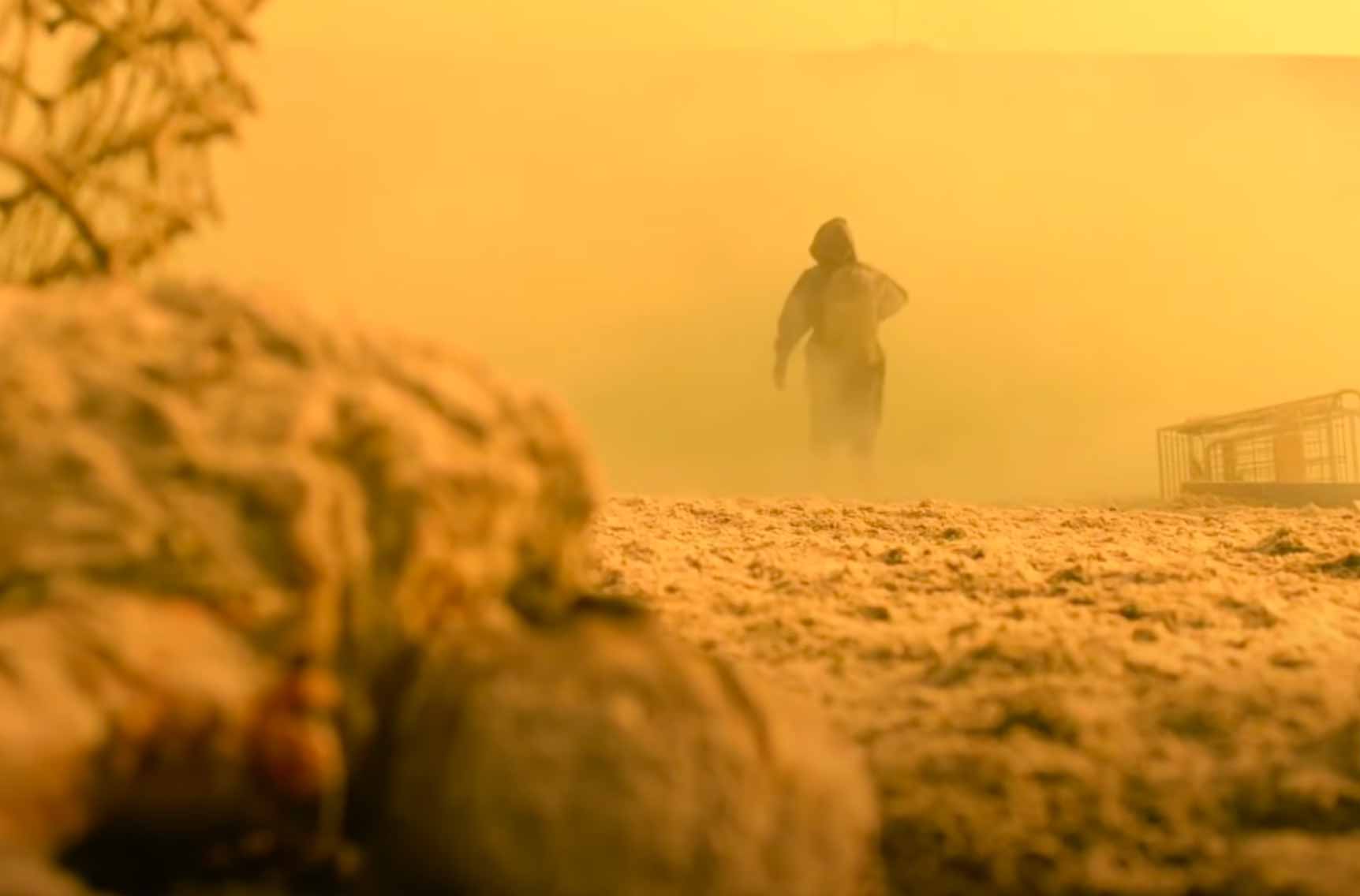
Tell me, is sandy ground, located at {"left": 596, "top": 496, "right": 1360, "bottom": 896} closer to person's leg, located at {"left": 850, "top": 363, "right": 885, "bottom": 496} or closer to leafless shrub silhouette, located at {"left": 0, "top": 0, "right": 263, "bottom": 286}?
leafless shrub silhouette, located at {"left": 0, "top": 0, "right": 263, "bottom": 286}

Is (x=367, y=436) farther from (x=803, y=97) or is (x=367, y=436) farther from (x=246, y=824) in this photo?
(x=803, y=97)

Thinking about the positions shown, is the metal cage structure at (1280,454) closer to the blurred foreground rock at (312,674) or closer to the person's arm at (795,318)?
the person's arm at (795,318)

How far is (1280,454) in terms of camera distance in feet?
20.6

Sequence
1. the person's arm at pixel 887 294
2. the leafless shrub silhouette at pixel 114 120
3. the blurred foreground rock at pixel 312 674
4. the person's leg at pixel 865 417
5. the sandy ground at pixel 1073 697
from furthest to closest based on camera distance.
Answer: the person's arm at pixel 887 294, the person's leg at pixel 865 417, the leafless shrub silhouette at pixel 114 120, the sandy ground at pixel 1073 697, the blurred foreground rock at pixel 312 674

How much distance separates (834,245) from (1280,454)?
3.39m

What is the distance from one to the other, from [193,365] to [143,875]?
415 mm

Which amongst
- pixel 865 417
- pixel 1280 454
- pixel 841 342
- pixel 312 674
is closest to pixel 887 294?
pixel 841 342

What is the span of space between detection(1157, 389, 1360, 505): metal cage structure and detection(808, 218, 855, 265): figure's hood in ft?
8.48

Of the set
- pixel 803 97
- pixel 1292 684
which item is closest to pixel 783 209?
pixel 803 97

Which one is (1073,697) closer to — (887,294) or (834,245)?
(834,245)

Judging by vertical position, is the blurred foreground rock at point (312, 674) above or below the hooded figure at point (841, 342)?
below

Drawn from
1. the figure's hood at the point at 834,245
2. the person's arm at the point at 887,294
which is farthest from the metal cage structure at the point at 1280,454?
the figure's hood at the point at 834,245

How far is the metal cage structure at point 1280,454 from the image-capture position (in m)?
5.56

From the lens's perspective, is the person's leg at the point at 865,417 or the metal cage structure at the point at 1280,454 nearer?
the metal cage structure at the point at 1280,454
